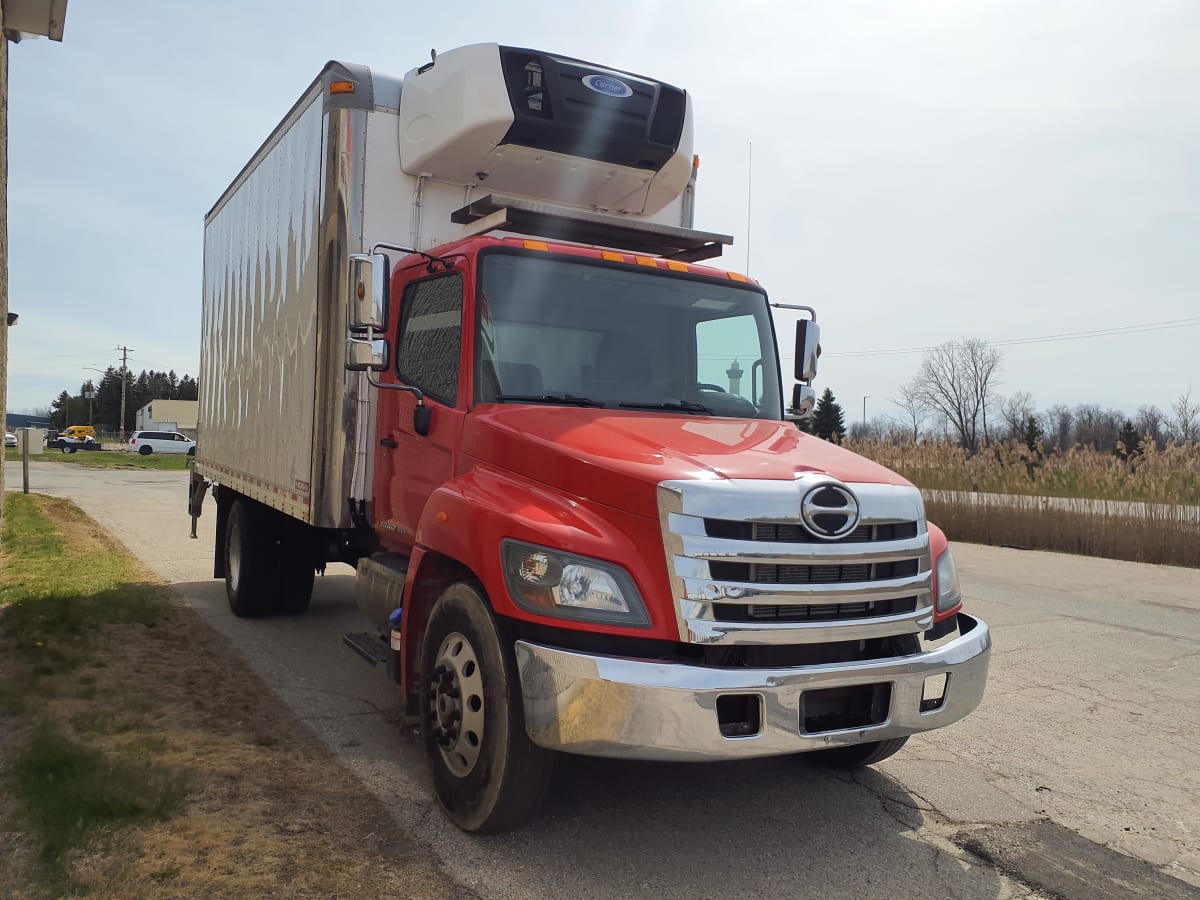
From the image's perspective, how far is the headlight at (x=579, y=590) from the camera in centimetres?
335

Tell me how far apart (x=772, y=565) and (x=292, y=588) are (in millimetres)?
5634

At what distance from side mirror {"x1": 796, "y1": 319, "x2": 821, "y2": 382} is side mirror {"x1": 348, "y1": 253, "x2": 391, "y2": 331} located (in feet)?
7.86

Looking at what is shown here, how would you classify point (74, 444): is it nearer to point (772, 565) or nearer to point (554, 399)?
point (554, 399)

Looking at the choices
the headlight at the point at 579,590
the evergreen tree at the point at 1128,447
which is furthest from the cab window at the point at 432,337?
the evergreen tree at the point at 1128,447

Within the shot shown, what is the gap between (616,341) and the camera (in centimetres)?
466

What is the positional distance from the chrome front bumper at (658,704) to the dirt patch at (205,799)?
0.72 m

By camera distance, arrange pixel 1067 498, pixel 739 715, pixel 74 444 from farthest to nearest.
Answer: pixel 74 444
pixel 1067 498
pixel 739 715

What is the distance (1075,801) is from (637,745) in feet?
8.09

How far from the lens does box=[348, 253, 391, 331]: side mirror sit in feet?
14.3

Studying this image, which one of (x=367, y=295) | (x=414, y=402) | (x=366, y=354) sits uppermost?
(x=367, y=295)

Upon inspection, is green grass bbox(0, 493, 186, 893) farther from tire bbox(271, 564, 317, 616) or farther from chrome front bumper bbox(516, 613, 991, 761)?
chrome front bumper bbox(516, 613, 991, 761)

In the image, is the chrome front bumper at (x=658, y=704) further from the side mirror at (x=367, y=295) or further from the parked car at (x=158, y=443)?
the parked car at (x=158, y=443)

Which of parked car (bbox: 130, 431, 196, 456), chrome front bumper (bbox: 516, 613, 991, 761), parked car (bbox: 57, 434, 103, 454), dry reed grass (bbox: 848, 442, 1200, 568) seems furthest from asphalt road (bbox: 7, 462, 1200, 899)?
parked car (bbox: 57, 434, 103, 454)

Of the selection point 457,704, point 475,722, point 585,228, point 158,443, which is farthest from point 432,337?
point 158,443
